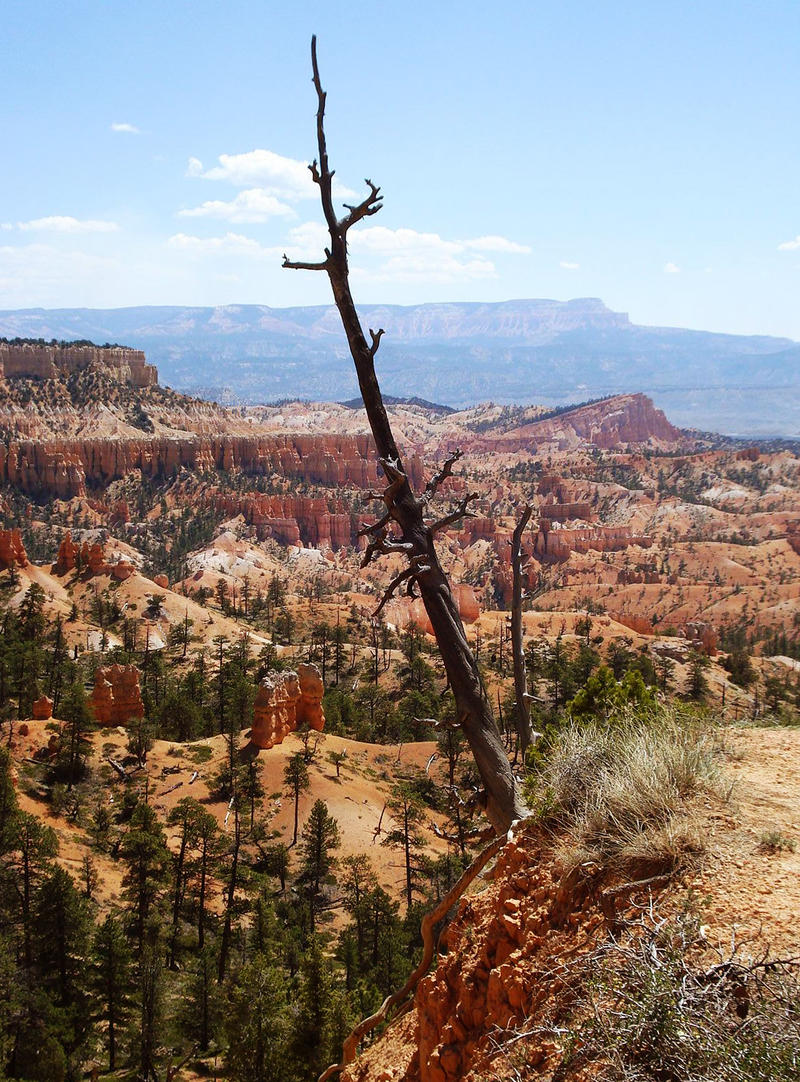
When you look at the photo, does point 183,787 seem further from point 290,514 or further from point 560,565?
point 290,514

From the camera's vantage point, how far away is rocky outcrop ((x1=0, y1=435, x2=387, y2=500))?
378 feet

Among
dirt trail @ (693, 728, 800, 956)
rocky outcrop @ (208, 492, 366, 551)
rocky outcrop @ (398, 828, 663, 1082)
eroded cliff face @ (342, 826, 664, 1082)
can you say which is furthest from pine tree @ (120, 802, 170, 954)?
rocky outcrop @ (208, 492, 366, 551)

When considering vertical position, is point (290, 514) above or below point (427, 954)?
below

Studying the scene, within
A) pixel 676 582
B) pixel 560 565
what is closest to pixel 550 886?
pixel 676 582

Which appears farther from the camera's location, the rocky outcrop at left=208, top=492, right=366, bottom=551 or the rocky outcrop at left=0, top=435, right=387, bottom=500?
the rocky outcrop at left=0, top=435, right=387, bottom=500

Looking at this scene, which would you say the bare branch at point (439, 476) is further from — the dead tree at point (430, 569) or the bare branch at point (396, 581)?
the bare branch at point (396, 581)

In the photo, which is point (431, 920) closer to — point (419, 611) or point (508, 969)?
point (508, 969)

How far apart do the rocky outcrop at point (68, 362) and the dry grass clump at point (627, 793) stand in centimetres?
14586

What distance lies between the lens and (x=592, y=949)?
4484 millimetres

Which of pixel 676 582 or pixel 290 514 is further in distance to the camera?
pixel 290 514

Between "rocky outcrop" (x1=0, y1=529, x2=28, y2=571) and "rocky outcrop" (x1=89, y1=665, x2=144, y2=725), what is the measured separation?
28.5 meters

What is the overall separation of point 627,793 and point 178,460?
129m

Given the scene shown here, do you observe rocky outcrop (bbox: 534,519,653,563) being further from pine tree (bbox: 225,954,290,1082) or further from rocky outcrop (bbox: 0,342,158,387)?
pine tree (bbox: 225,954,290,1082)

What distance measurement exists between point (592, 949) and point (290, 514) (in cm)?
11563
